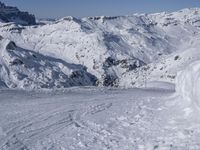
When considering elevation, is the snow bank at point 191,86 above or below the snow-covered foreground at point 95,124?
above

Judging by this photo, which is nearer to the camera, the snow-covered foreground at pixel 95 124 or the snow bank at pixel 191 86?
the snow-covered foreground at pixel 95 124

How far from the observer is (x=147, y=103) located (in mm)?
22391

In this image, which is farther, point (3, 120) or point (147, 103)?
point (147, 103)

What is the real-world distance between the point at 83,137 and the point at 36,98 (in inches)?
391

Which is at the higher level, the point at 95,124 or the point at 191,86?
the point at 191,86

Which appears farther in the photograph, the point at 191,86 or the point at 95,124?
the point at 191,86

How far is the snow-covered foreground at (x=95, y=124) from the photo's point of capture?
13923 mm

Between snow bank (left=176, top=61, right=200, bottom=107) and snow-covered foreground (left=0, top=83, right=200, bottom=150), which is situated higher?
snow bank (left=176, top=61, right=200, bottom=107)

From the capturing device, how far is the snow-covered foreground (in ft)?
45.7

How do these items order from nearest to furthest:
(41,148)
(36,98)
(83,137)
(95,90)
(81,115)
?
(41,148) → (83,137) → (81,115) → (36,98) → (95,90)

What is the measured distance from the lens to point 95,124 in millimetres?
17000

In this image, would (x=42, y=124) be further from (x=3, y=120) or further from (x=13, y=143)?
(x=13, y=143)

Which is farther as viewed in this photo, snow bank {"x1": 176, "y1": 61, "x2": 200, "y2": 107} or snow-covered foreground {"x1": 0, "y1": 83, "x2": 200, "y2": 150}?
snow bank {"x1": 176, "y1": 61, "x2": 200, "y2": 107}

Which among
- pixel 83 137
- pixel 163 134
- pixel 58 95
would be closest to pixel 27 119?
pixel 83 137
